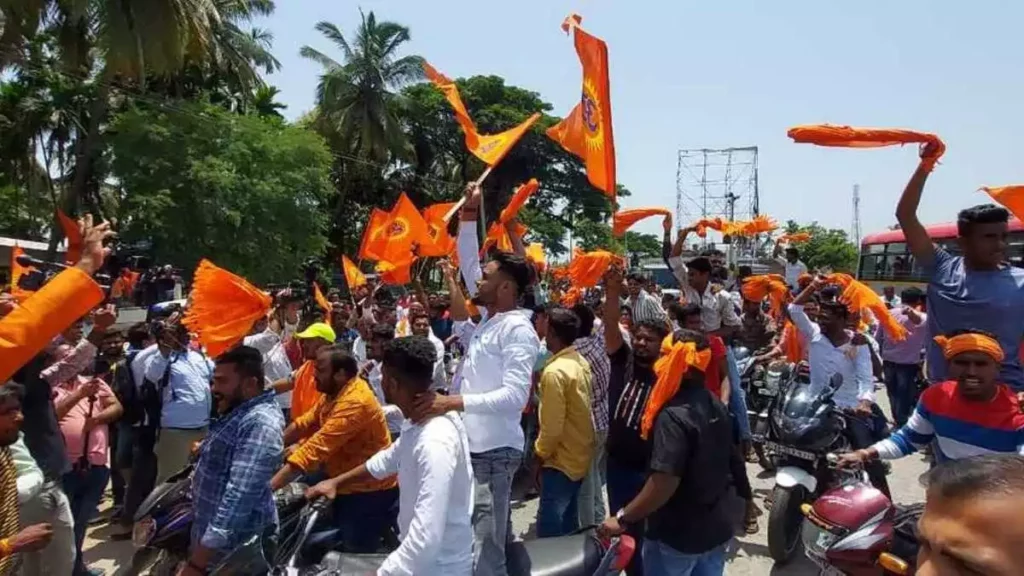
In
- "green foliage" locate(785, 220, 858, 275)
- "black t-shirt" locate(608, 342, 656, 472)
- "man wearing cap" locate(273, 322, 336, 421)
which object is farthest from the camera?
"green foliage" locate(785, 220, 858, 275)

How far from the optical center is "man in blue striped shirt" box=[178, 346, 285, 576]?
2902mm

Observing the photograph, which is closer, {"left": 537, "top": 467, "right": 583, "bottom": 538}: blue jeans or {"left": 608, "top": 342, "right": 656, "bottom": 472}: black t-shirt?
{"left": 608, "top": 342, "right": 656, "bottom": 472}: black t-shirt

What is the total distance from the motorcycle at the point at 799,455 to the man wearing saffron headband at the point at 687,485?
5.87 ft

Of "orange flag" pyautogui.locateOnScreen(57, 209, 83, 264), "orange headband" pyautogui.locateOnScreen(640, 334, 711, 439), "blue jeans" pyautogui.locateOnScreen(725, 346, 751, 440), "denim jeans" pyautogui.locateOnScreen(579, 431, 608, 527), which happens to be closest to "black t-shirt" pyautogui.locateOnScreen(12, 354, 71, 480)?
"orange flag" pyautogui.locateOnScreen(57, 209, 83, 264)

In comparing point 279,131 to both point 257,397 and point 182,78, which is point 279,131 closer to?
point 182,78

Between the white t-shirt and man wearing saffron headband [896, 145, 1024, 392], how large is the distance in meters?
2.25

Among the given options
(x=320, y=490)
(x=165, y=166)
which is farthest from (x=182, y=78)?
(x=320, y=490)

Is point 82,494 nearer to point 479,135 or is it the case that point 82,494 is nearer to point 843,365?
point 479,135

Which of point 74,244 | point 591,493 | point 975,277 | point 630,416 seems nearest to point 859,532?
point 975,277

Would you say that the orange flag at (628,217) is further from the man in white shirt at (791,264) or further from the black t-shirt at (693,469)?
the man in white shirt at (791,264)

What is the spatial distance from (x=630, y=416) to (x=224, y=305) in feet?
7.42

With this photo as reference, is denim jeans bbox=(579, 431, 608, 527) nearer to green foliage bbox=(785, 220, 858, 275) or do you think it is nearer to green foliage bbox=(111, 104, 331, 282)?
green foliage bbox=(111, 104, 331, 282)

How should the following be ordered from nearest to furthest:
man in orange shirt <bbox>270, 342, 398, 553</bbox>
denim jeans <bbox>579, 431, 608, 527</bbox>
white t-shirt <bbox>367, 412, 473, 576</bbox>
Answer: white t-shirt <bbox>367, 412, 473, 576</bbox> → man in orange shirt <bbox>270, 342, 398, 553</bbox> → denim jeans <bbox>579, 431, 608, 527</bbox>

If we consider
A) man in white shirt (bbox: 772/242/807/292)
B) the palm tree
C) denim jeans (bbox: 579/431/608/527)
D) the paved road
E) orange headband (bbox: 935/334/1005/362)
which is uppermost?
the palm tree
